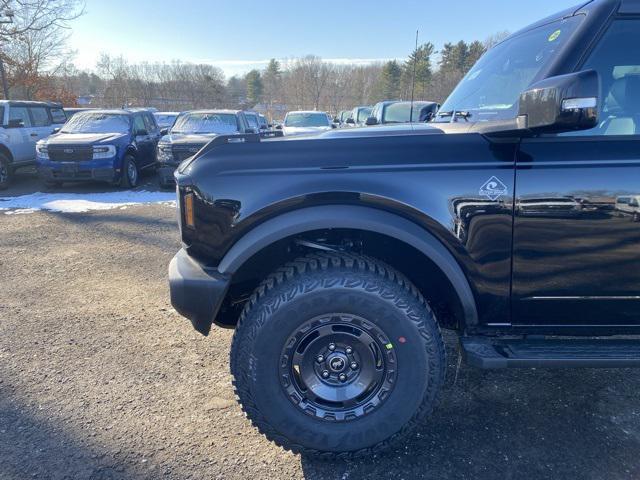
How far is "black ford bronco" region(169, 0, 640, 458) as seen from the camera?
2027 mm

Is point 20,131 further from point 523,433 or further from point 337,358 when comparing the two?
point 523,433

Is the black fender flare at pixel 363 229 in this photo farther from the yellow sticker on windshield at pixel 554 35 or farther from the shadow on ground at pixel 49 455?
the yellow sticker on windshield at pixel 554 35

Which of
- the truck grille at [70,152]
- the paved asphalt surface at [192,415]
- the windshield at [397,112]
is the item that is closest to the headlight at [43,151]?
the truck grille at [70,152]

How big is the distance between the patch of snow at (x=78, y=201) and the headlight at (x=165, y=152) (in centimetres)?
77

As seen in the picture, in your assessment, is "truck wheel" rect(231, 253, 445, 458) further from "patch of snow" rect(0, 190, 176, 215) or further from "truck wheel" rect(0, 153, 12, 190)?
"truck wheel" rect(0, 153, 12, 190)

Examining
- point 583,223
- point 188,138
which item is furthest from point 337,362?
point 188,138

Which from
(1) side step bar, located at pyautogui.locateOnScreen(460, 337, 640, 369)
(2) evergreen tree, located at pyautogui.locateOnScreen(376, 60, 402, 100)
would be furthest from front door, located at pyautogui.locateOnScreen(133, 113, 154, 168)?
(2) evergreen tree, located at pyautogui.locateOnScreen(376, 60, 402, 100)

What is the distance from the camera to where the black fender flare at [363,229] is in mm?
2066

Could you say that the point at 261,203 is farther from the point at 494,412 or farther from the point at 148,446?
the point at 494,412

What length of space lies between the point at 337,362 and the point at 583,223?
52.3 inches

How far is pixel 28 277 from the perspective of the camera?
484 centimetres

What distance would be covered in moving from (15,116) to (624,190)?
42.5 feet

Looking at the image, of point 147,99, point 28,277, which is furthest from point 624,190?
point 147,99

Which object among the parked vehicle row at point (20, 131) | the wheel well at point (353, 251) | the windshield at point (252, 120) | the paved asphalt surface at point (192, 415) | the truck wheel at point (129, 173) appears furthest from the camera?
the windshield at point (252, 120)
